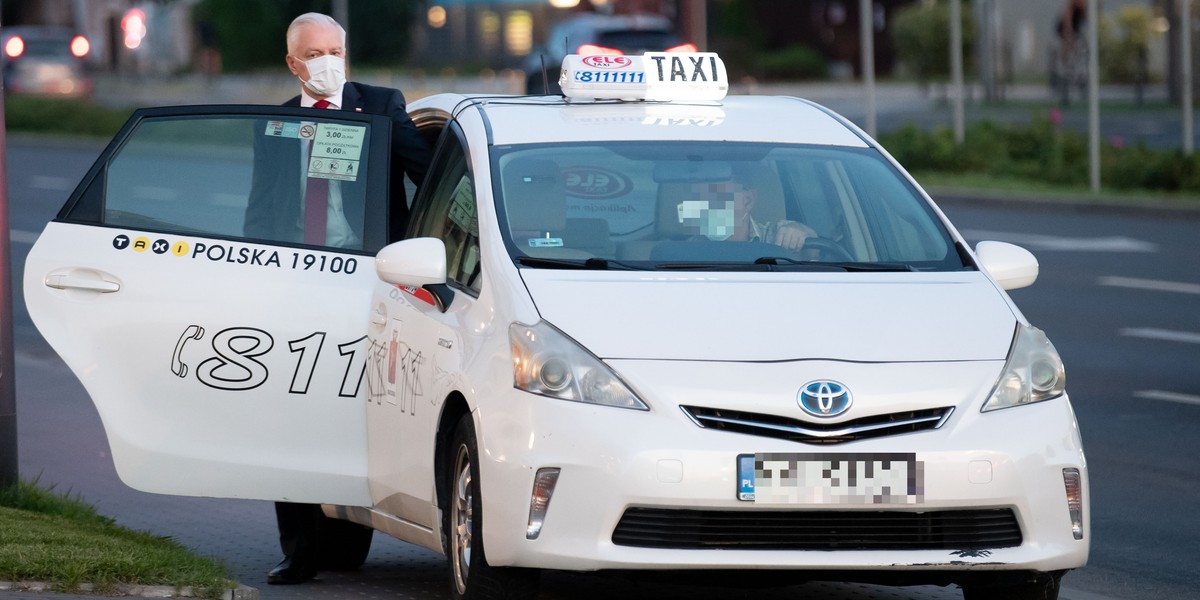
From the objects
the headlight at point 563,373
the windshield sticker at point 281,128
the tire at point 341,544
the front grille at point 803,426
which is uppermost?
the windshield sticker at point 281,128

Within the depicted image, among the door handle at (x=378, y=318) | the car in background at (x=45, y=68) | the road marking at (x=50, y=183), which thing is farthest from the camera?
the car in background at (x=45, y=68)

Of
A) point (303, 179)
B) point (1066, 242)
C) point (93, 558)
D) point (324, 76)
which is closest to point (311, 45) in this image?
point (324, 76)

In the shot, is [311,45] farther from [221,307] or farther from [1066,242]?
[1066,242]

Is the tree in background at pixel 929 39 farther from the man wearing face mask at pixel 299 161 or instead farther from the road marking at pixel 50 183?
the man wearing face mask at pixel 299 161

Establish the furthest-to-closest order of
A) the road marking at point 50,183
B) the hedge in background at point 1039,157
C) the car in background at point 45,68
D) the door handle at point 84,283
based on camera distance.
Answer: the car in background at point 45,68, the road marking at point 50,183, the hedge in background at point 1039,157, the door handle at point 84,283

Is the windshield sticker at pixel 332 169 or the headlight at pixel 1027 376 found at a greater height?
the windshield sticker at pixel 332 169

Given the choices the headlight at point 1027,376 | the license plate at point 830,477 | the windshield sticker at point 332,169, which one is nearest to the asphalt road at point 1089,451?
the license plate at point 830,477

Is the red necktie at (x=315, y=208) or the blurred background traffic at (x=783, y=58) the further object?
the blurred background traffic at (x=783, y=58)

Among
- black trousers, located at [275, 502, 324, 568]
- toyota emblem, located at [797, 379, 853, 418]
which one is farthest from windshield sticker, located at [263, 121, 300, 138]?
toyota emblem, located at [797, 379, 853, 418]

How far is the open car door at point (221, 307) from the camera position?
6523 mm

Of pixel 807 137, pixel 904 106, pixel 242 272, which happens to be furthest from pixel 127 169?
pixel 904 106

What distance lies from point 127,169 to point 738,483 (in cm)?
269

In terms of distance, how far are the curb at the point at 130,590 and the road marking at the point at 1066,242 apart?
45.5 ft

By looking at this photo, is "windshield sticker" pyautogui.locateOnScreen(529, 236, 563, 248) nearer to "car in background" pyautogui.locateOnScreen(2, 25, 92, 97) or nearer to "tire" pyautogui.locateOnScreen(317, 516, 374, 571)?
"tire" pyautogui.locateOnScreen(317, 516, 374, 571)
